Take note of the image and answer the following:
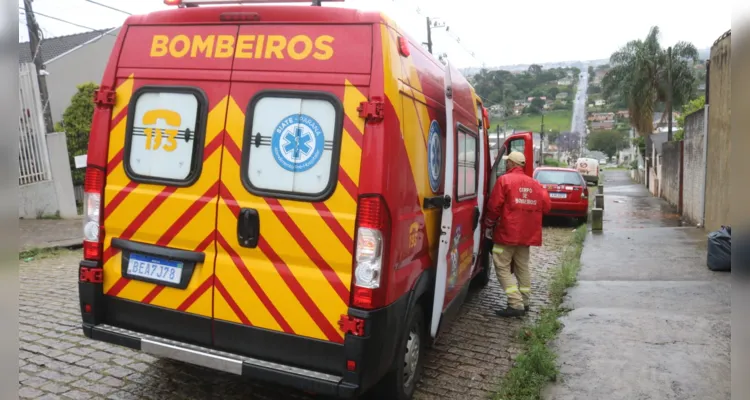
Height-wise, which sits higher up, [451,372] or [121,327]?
[121,327]

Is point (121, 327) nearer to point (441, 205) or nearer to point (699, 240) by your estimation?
point (441, 205)

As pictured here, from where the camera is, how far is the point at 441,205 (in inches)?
159

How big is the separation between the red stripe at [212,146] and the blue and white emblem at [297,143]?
37cm

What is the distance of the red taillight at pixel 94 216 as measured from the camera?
11.7 ft

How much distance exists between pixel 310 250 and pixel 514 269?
3.68m

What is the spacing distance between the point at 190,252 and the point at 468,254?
2.90 meters

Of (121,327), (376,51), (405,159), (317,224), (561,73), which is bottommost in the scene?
(121,327)

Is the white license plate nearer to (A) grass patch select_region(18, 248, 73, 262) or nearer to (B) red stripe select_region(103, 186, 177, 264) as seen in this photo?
(B) red stripe select_region(103, 186, 177, 264)

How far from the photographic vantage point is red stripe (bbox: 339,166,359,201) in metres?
3.03

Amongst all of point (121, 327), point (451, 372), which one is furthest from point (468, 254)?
point (121, 327)

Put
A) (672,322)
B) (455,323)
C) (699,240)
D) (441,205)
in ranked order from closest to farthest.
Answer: (441,205)
(672,322)
(455,323)
(699,240)

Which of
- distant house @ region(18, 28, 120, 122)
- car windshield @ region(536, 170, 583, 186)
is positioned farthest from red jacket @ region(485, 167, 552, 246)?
distant house @ region(18, 28, 120, 122)

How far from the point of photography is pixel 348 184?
3.04 m

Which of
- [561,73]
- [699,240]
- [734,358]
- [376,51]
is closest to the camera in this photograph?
[734,358]
